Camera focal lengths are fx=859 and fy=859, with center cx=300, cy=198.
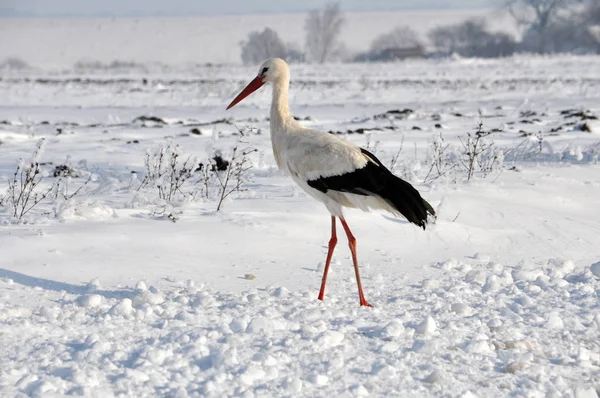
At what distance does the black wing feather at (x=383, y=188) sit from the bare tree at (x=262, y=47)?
242 feet

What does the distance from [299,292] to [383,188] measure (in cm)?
88

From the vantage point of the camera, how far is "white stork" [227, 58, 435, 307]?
540 cm

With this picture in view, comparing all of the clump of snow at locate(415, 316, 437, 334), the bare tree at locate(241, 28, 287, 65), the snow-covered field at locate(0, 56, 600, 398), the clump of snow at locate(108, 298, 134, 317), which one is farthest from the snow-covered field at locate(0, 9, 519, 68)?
the clump of snow at locate(415, 316, 437, 334)

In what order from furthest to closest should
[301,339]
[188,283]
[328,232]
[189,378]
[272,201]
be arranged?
[272,201], [328,232], [188,283], [301,339], [189,378]

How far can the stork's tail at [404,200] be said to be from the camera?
5.35 metres

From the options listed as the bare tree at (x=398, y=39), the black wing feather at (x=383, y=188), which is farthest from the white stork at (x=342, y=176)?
the bare tree at (x=398, y=39)

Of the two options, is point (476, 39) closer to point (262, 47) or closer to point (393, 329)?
point (262, 47)

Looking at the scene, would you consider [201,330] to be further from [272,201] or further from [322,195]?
[272,201]

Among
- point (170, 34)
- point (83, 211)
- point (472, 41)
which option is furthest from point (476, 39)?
point (83, 211)

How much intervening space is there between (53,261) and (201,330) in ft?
5.97

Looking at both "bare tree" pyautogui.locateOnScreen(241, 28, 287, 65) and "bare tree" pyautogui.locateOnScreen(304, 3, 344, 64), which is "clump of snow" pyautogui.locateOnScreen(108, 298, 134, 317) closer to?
"bare tree" pyautogui.locateOnScreen(241, 28, 287, 65)

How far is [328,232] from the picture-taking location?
7219 millimetres

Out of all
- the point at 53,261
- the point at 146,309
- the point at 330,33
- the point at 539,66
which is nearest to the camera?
the point at 146,309

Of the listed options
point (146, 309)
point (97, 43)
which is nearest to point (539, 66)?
point (146, 309)
